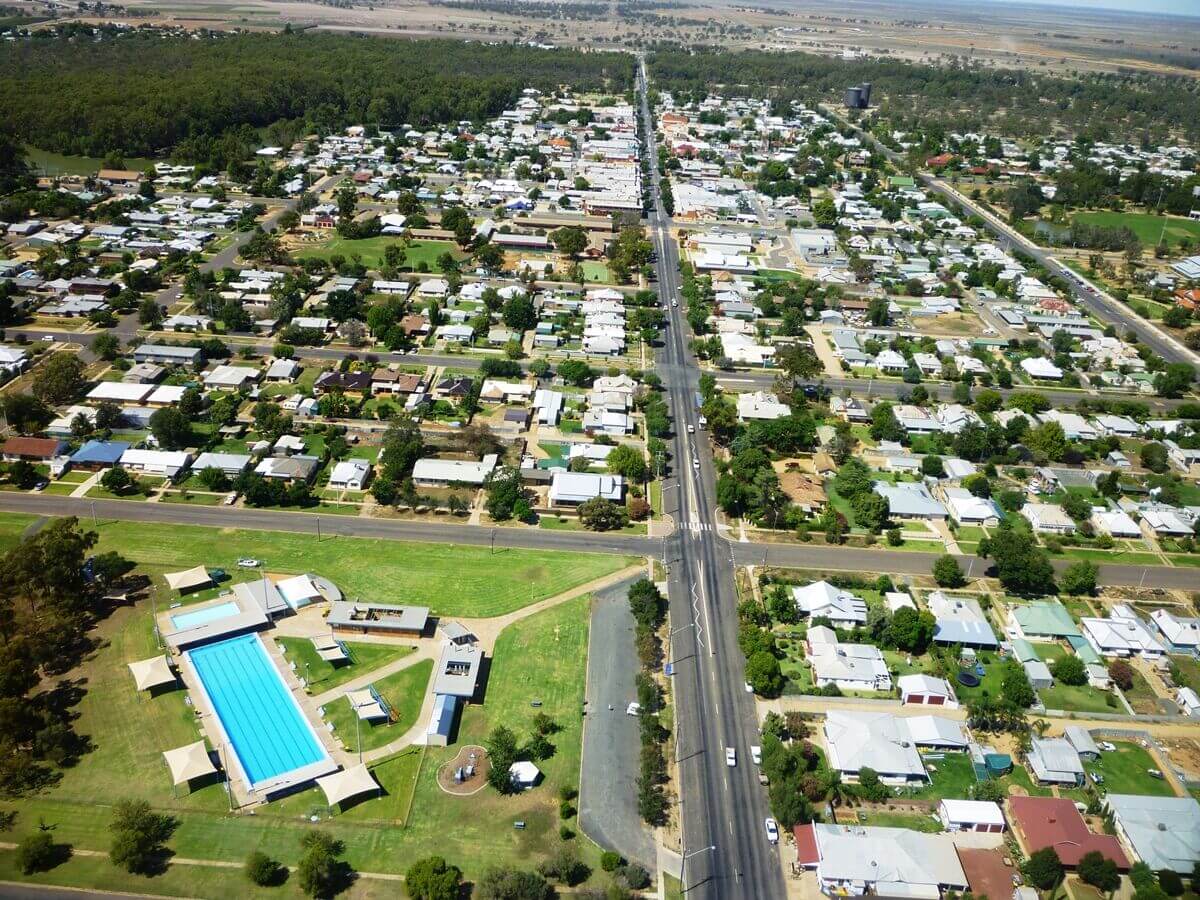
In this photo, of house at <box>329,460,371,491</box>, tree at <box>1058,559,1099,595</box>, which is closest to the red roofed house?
tree at <box>1058,559,1099,595</box>

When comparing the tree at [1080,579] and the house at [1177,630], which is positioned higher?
the tree at [1080,579]

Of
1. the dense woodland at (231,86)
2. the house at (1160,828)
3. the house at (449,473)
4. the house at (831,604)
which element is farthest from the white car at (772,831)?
the dense woodland at (231,86)

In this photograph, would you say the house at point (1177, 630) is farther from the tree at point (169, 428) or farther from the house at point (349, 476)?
the tree at point (169, 428)

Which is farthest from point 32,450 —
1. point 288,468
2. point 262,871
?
point 262,871

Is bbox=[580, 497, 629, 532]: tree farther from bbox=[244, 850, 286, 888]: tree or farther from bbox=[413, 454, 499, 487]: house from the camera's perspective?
bbox=[244, 850, 286, 888]: tree

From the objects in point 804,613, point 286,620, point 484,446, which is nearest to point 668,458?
point 484,446
